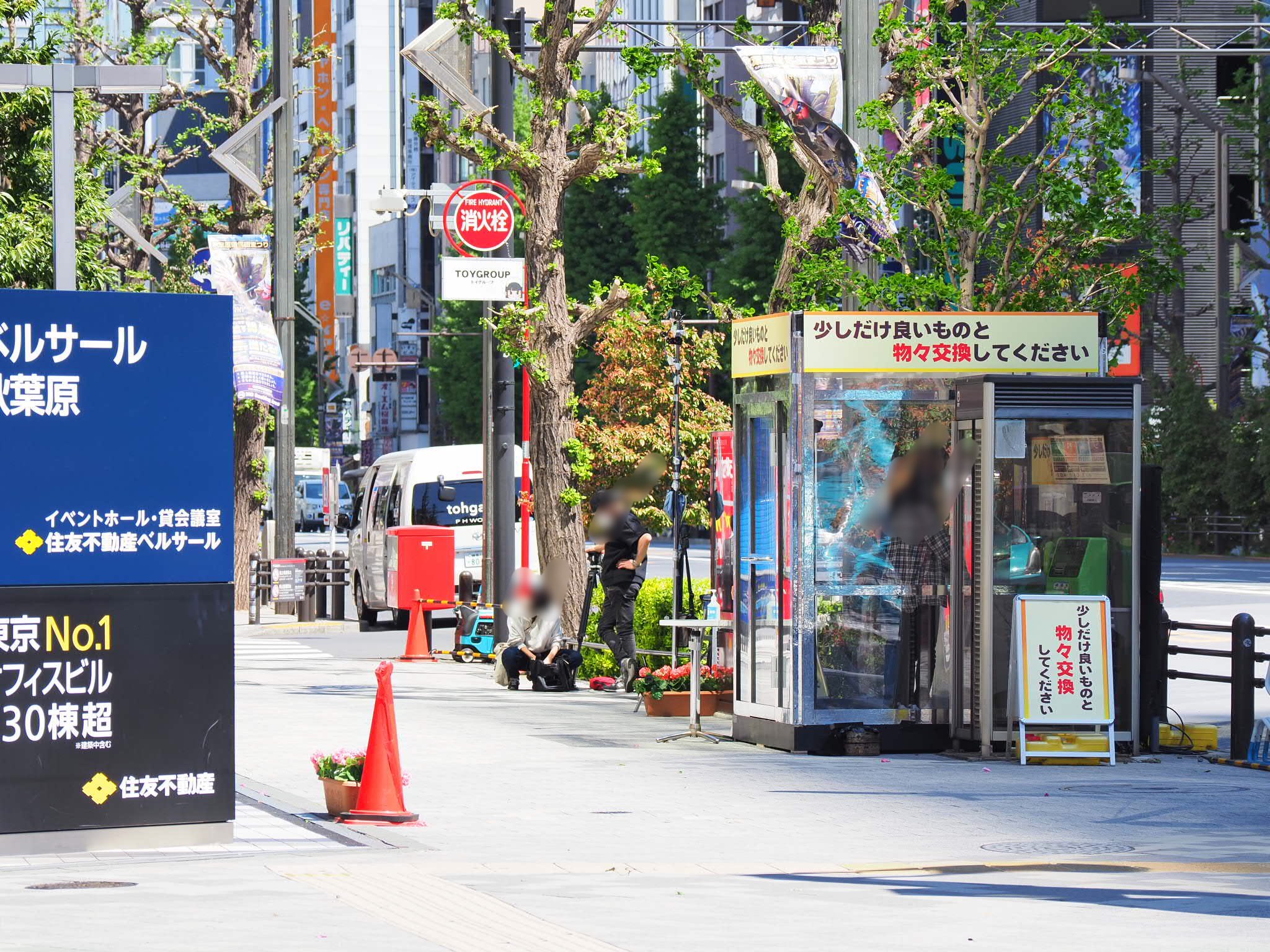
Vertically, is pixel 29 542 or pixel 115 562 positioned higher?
pixel 29 542

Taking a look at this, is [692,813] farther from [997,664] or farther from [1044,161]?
[1044,161]

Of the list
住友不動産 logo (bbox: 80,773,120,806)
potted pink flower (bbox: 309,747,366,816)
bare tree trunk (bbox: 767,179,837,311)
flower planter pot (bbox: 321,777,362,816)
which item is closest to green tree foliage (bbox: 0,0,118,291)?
bare tree trunk (bbox: 767,179,837,311)

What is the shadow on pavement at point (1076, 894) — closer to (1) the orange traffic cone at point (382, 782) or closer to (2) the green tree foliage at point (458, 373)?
(1) the orange traffic cone at point (382, 782)

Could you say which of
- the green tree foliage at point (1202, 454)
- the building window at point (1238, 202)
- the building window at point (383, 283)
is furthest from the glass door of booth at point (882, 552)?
the building window at point (383, 283)

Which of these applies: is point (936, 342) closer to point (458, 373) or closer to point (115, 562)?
point (115, 562)

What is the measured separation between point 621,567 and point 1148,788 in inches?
322

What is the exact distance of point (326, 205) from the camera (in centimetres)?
8919

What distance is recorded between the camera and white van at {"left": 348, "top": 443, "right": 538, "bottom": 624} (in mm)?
32531

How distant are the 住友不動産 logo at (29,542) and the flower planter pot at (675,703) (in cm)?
849

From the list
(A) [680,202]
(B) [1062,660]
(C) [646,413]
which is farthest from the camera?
(A) [680,202]

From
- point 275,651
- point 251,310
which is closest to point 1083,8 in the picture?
point 251,310

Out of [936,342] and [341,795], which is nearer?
[341,795]

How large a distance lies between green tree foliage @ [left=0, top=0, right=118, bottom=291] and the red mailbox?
16.7 ft

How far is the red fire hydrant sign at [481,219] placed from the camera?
24250 mm
